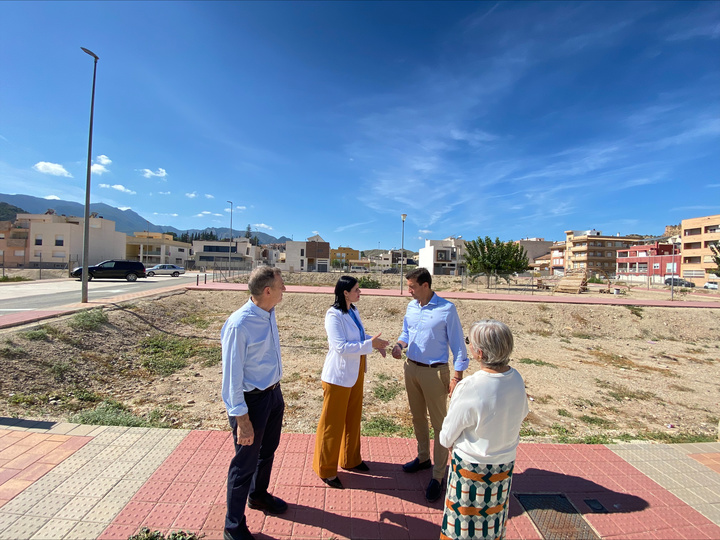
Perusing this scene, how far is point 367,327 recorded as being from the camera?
13.1m

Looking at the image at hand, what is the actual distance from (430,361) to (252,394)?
1496 millimetres

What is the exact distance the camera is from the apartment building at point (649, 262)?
4847cm

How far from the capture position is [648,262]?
2032 inches

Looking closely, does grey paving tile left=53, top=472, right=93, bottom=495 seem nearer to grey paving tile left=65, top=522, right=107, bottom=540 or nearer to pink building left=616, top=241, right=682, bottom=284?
grey paving tile left=65, top=522, right=107, bottom=540

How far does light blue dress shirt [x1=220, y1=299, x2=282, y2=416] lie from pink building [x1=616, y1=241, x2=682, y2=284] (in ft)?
190

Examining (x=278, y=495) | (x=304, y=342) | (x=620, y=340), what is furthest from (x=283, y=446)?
(x=620, y=340)

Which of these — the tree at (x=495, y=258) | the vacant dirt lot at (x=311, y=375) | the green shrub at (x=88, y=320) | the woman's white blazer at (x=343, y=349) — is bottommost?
the vacant dirt lot at (x=311, y=375)

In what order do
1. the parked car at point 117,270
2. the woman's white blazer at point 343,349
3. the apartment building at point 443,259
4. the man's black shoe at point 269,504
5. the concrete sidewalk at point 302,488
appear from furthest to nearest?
1. the apartment building at point 443,259
2. the parked car at point 117,270
3. the woman's white blazer at point 343,349
4. the man's black shoe at point 269,504
5. the concrete sidewalk at point 302,488

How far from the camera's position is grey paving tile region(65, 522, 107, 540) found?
7.08 ft

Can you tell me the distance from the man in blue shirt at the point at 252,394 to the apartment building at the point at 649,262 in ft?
189

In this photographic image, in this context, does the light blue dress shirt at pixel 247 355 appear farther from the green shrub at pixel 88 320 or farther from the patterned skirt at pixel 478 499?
the green shrub at pixel 88 320

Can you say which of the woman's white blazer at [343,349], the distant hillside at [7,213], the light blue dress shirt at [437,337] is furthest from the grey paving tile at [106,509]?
the distant hillside at [7,213]

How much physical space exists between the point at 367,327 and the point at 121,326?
8.00 m

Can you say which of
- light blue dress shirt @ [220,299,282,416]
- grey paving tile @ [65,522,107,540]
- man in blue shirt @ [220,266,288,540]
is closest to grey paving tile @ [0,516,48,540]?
grey paving tile @ [65,522,107,540]
